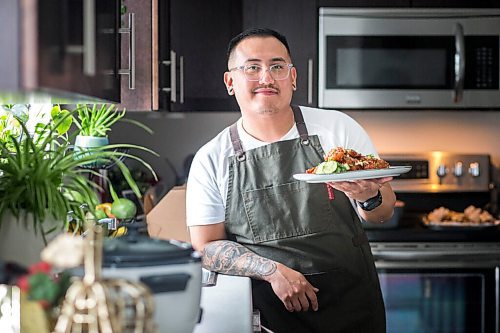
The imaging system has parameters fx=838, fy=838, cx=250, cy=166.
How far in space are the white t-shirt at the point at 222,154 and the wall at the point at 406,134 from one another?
4.23ft

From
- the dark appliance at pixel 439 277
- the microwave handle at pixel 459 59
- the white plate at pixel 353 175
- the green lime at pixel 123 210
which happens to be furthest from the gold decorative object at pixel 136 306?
the microwave handle at pixel 459 59

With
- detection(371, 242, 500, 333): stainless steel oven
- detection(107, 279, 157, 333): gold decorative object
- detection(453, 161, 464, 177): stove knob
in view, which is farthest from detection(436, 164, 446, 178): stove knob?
detection(107, 279, 157, 333): gold decorative object

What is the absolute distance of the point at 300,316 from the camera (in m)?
2.54

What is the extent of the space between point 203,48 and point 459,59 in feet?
3.65

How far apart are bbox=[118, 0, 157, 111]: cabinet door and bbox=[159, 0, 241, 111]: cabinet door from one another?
759 mm

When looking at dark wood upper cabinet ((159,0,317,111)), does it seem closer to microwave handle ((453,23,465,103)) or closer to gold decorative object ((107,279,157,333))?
microwave handle ((453,23,465,103))

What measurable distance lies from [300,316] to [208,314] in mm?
742

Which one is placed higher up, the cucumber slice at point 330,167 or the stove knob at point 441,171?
the cucumber slice at point 330,167

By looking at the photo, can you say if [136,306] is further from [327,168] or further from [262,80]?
[262,80]

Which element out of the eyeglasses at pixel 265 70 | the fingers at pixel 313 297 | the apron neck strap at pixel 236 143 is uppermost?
the eyeglasses at pixel 265 70

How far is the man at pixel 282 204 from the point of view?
8.46ft

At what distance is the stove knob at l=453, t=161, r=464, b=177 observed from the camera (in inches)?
153

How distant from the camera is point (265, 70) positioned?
2.69 meters

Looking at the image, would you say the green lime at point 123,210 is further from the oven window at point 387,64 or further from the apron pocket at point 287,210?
the oven window at point 387,64
